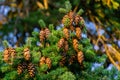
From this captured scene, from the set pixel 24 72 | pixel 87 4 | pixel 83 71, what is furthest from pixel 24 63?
pixel 87 4

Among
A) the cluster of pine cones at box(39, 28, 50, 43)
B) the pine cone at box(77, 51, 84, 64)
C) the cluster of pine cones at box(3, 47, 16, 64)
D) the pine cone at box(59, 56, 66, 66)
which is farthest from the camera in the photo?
the cluster of pine cones at box(39, 28, 50, 43)

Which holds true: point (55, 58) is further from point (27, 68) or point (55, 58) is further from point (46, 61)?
point (27, 68)

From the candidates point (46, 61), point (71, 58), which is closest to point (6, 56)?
point (46, 61)

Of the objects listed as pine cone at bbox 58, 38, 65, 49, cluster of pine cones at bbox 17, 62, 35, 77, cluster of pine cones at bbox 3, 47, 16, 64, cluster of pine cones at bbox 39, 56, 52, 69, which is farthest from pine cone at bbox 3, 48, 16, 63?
pine cone at bbox 58, 38, 65, 49

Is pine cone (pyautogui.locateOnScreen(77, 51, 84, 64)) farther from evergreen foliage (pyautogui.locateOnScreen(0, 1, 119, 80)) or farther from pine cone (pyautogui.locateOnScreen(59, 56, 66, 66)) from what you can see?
pine cone (pyautogui.locateOnScreen(59, 56, 66, 66))

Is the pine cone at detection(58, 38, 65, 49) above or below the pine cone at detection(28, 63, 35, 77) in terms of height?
above

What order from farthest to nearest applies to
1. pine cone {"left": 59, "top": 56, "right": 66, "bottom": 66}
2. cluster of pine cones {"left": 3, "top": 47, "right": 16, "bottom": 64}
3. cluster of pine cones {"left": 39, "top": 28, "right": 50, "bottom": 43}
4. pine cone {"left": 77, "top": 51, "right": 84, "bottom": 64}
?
cluster of pine cones {"left": 39, "top": 28, "right": 50, "bottom": 43} → pine cone {"left": 59, "top": 56, "right": 66, "bottom": 66} → pine cone {"left": 77, "top": 51, "right": 84, "bottom": 64} → cluster of pine cones {"left": 3, "top": 47, "right": 16, "bottom": 64}

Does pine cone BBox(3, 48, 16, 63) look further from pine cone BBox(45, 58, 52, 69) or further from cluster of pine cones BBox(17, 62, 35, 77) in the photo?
pine cone BBox(45, 58, 52, 69)

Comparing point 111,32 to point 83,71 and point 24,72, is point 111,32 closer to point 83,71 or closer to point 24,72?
point 83,71

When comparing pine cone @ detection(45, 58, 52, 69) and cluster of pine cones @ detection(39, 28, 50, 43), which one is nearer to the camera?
pine cone @ detection(45, 58, 52, 69)

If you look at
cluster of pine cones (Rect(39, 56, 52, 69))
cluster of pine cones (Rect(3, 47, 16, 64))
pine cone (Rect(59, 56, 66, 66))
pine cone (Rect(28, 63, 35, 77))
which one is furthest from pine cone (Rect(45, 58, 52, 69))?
cluster of pine cones (Rect(3, 47, 16, 64))

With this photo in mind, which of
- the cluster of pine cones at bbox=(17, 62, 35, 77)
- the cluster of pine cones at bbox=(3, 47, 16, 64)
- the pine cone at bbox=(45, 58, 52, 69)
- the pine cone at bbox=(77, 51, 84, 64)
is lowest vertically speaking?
the pine cone at bbox=(77, 51, 84, 64)
